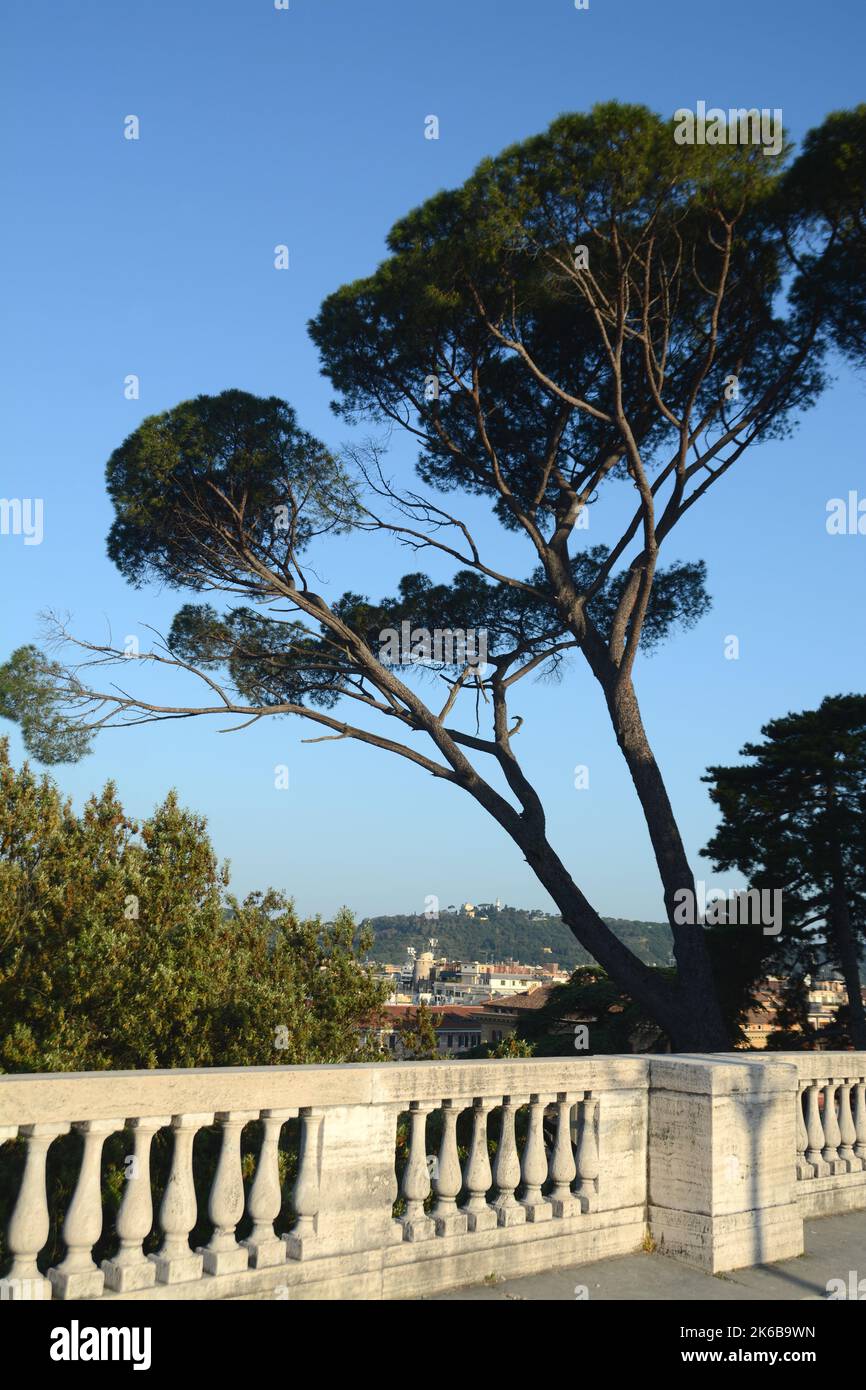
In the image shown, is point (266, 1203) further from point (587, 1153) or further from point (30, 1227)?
point (587, 1153)

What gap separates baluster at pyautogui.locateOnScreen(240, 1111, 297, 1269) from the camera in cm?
348

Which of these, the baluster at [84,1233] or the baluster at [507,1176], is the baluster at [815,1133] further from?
the baluster at [84,1233]

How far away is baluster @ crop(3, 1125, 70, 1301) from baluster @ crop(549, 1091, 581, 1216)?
2.15 metres

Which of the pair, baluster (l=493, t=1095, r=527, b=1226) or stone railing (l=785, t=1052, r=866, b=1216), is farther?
stone railing (l=785, t=1052, r=866, b=1216)

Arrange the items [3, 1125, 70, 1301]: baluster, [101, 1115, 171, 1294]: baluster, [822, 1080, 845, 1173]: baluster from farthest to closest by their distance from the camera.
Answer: [822, 1080, 845, 1173]: baluster → [101, 1115, 171, 1294]: baluster → [3, 1125, 70, 1301]: baluster

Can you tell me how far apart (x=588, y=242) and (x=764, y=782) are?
7.40m

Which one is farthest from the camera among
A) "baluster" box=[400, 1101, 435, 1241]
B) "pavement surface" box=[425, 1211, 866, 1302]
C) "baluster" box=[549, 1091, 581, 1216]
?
"baluster" box=[549, 1091, 581, 1216]

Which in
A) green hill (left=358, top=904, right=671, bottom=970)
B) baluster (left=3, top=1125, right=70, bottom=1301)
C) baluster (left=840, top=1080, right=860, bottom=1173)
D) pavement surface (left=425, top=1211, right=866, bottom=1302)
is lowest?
green hill (left=358, top=904, right=671, bottom=970)

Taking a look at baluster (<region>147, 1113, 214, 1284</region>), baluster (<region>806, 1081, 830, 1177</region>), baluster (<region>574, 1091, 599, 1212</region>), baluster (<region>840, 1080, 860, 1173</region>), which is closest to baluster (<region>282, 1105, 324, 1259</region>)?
baluster (<region>147, 1113, 214, 1284</region>)

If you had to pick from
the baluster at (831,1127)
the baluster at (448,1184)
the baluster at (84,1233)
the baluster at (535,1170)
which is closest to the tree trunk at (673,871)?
the baluster at (831,1127)

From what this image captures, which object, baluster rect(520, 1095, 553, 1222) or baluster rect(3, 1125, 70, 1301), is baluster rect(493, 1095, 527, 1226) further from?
baluster rect(3, 1125, 70, 1301)

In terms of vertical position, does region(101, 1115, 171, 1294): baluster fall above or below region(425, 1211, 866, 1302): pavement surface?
above

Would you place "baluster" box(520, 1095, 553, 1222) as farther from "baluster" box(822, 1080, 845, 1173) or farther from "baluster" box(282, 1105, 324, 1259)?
"baluster" box(822, 1080, 845, 1173)

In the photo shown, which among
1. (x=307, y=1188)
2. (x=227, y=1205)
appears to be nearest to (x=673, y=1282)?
(x=307, y=1188)
